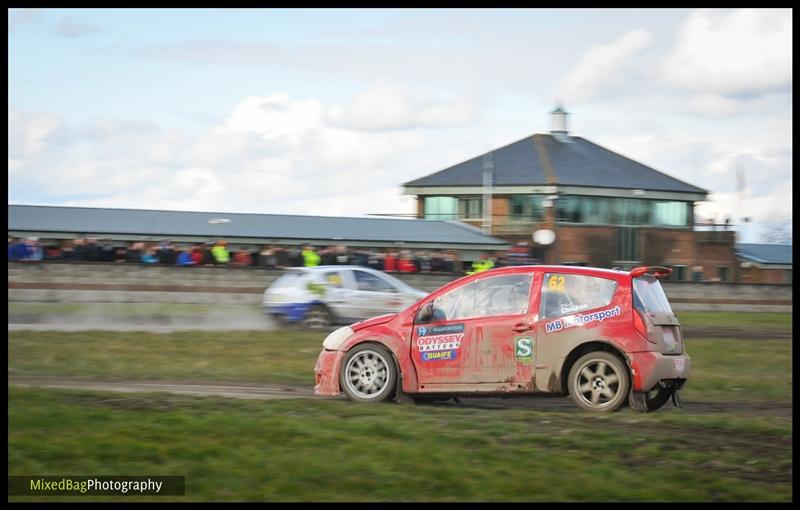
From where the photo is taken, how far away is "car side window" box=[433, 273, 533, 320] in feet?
38.1

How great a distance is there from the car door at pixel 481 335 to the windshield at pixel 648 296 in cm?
111

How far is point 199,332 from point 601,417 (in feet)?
41.1

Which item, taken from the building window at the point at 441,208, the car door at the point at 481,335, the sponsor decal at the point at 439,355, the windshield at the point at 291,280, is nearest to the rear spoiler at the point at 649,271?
the car door at the point at 481,335

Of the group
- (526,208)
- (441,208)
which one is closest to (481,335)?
(526,208)

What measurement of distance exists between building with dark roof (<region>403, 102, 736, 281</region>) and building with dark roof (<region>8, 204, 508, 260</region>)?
8.09 meters

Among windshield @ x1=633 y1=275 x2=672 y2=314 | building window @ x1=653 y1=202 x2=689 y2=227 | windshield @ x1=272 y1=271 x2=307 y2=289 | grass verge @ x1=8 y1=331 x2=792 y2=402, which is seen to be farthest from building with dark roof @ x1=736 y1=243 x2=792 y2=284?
windshield @ x1=633 y1=275 x2=672 y2=314

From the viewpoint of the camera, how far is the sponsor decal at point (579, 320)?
36.8ft

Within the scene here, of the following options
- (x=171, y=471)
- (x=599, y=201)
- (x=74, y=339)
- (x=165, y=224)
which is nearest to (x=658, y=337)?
(x=171, y=471)

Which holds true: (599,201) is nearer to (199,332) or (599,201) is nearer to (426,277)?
(426,277)

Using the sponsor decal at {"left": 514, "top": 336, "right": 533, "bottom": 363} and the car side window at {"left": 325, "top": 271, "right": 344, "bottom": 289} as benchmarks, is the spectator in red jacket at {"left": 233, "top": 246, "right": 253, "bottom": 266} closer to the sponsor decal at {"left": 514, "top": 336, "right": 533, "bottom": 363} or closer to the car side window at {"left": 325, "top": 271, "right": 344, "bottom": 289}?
the car side window at {"left": 325, "top": 271, "right": 344, "bottom": 289}

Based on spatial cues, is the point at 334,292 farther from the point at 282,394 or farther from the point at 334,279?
the point at 282,394

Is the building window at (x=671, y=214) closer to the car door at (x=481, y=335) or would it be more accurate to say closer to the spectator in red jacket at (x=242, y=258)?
the spectator in red jacket at (x=242, y=258)

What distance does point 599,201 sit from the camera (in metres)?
62.6

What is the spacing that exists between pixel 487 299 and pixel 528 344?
2.39 feet
